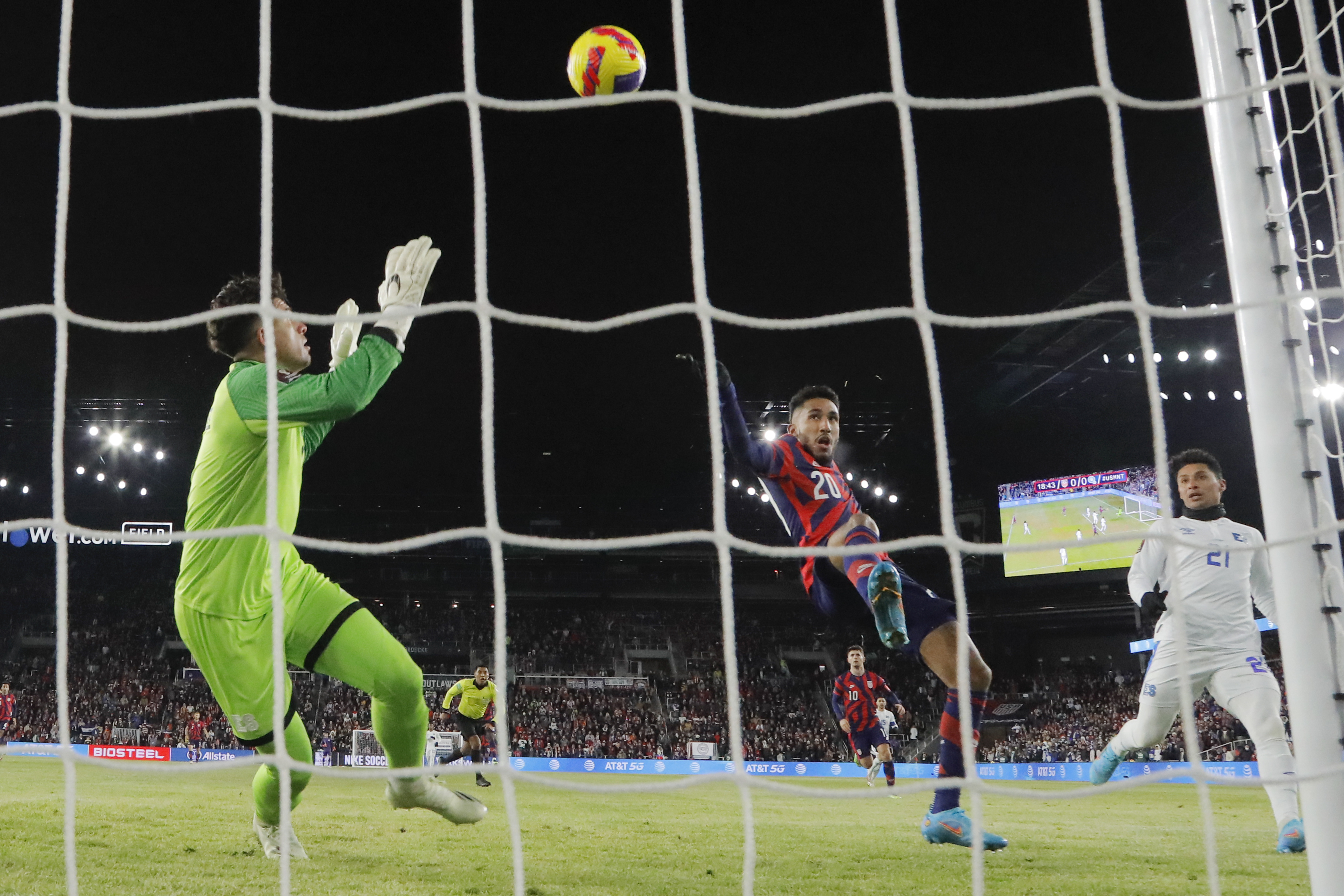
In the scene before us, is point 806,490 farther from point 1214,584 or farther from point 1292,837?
point 1292,837

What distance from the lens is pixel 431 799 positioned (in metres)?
3.31

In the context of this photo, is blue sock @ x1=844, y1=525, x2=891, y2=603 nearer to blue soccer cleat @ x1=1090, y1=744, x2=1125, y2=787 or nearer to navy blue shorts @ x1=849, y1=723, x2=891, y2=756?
blue soccer cleat @ x1=1090, y1=744, x2=1125, y2=787

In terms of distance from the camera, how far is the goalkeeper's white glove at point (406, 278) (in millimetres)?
3000

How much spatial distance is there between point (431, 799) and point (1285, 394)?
2.82m

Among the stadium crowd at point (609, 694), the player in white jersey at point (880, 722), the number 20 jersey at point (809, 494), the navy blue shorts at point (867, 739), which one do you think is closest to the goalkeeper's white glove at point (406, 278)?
the number 20 jersey at point (809, 494)

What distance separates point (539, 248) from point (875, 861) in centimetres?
1105

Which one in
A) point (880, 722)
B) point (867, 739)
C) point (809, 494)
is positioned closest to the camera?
point (809, 494)

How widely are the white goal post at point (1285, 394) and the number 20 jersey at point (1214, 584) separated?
5.42 ft

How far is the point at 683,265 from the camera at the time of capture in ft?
46.7

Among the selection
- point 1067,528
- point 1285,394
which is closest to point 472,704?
point 1285,394

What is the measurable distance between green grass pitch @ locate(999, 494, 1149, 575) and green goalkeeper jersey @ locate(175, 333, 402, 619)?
19.1m

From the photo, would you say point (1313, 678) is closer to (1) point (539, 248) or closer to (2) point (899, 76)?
(2) point (899, 76)

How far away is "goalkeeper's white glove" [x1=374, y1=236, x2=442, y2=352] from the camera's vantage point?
3.00 meters

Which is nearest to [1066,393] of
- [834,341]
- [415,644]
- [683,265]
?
[834,341]
